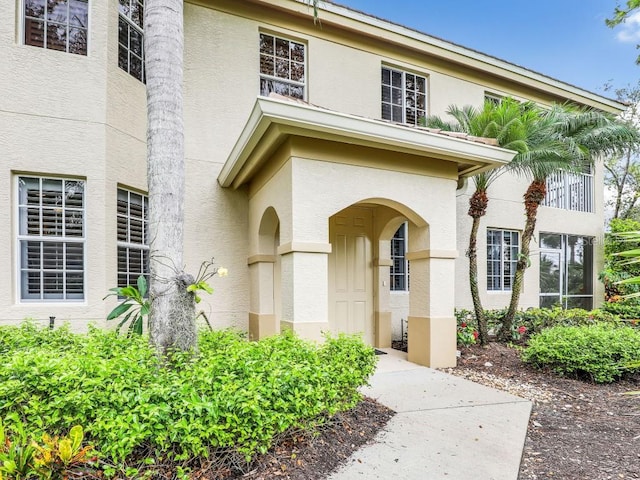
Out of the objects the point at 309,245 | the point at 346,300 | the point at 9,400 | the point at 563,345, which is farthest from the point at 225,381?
the point at 563,345

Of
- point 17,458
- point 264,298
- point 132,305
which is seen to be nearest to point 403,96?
point 264,298

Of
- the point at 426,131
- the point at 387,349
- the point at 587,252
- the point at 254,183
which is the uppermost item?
the point at 426,131

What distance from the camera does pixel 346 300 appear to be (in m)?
8.70

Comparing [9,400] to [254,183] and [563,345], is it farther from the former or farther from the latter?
[563,345]

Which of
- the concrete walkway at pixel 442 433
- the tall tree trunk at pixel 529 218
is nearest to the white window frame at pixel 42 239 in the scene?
the concrete walkway at pixel 442 433

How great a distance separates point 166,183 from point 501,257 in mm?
10321

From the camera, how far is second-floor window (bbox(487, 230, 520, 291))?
11.5 meters

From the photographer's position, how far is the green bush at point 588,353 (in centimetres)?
657

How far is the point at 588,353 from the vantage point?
6648 millimetres

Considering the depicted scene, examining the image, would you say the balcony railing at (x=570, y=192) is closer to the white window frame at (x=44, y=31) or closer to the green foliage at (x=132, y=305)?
the green foliage at (x=132, y=305)

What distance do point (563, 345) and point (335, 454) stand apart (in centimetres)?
514

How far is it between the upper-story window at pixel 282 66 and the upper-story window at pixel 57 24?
3.46 m

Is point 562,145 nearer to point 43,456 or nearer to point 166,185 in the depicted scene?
point 166,185

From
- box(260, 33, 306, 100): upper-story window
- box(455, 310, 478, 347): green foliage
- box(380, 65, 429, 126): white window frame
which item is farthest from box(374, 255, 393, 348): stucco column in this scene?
box(260, 33, 306, 100): upper-story window
